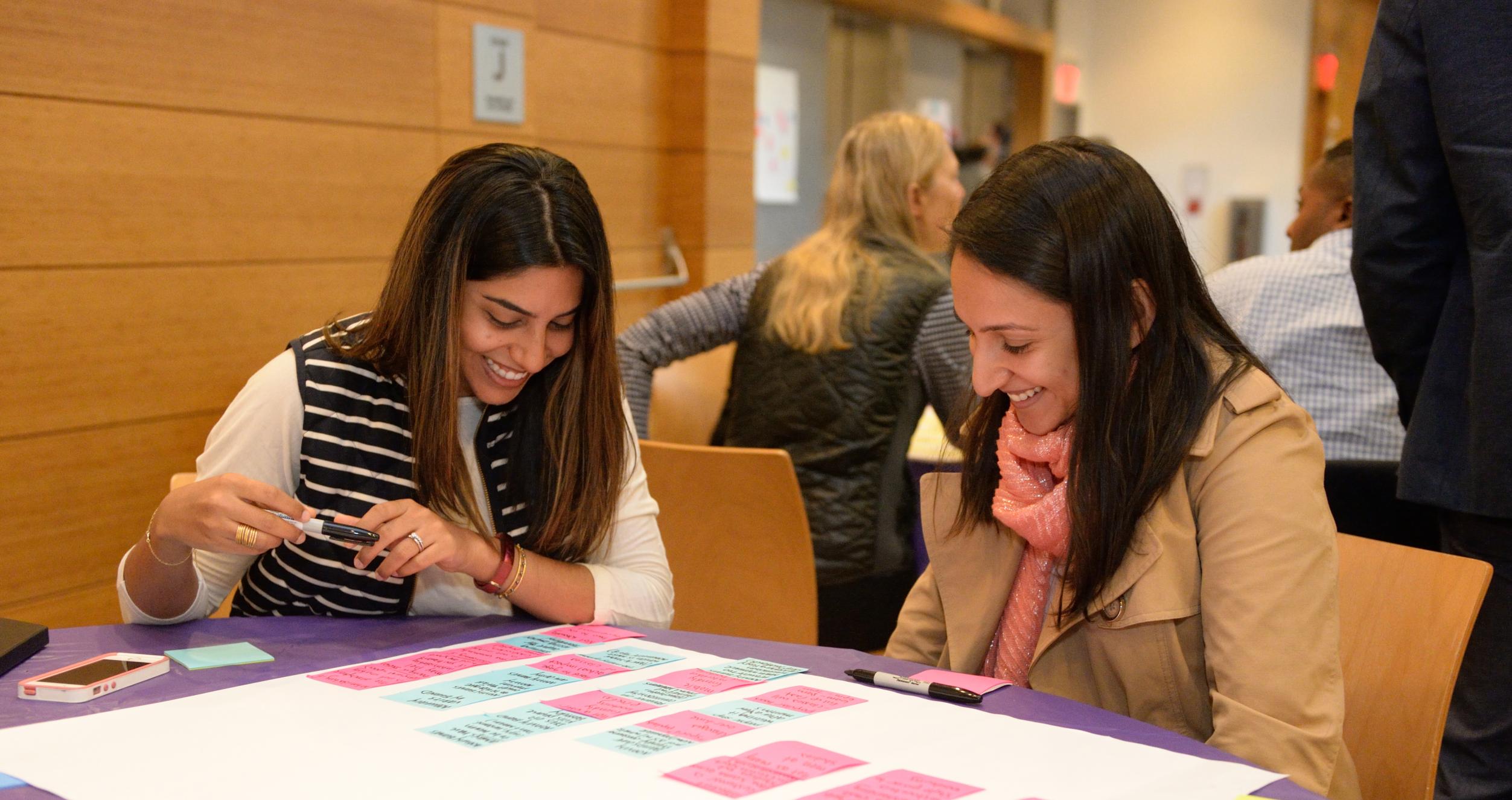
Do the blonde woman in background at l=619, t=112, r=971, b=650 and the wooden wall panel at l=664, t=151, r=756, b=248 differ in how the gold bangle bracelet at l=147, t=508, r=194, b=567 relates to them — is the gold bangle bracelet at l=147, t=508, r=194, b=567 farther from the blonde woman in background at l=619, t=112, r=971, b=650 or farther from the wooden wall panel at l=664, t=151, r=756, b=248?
the wooden wall panel at l=664, t=151, r=756, b=248

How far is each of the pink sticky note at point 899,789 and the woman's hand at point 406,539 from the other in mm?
681

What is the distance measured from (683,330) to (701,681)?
177cm

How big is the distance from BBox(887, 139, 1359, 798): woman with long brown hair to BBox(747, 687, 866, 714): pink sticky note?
1.08 feet

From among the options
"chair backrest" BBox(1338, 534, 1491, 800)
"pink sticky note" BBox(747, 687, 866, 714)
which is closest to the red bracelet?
"pink sticky note" BBox(747, 687, 866, 714)

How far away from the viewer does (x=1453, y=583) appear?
1404mm

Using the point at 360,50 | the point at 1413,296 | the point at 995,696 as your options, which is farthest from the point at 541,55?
the point at 995,696

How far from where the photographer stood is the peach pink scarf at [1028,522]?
1.43m

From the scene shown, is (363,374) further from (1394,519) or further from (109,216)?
(1394,519)

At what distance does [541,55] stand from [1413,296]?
2.89 metres

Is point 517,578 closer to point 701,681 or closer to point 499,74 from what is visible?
point 701,681

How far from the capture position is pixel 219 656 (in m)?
1.35

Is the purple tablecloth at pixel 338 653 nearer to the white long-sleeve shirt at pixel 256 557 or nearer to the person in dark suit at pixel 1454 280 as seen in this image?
the white long-sleeve shirt at pixel 256 557

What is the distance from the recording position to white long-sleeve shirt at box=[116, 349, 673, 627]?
63.3 inches

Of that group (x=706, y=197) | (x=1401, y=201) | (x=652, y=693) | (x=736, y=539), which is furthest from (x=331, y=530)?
(x=706, y=197)
